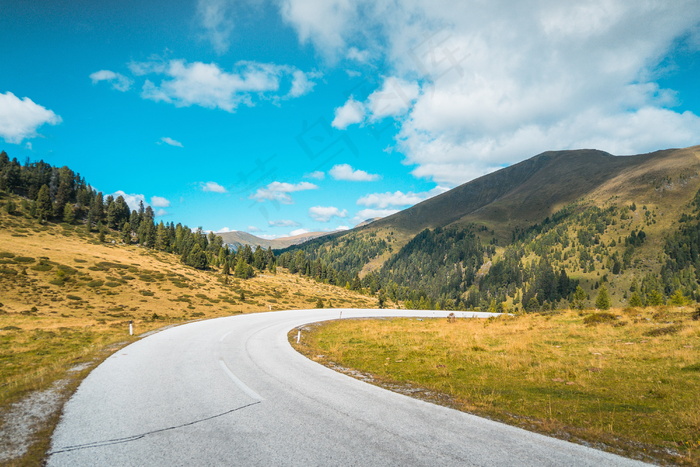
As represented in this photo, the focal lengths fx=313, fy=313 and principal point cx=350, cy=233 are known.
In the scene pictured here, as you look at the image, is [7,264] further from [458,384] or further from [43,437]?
[458,384]

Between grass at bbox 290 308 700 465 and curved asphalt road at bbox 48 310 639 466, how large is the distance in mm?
1434

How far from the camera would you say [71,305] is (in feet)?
131

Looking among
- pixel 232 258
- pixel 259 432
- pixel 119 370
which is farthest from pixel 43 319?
pixel 232 258

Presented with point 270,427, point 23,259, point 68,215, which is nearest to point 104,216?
point 68,215

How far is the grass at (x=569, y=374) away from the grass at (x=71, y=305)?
979cm

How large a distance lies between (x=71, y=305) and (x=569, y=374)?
5235cm

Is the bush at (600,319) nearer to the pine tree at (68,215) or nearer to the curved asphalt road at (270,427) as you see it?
the curved asphalt road at (270,427)

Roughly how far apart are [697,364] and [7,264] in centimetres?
7648

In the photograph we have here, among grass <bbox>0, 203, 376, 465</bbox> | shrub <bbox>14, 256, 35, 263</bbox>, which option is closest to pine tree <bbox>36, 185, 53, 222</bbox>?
grass <bbox>0, 203, 376, 465</bbox>

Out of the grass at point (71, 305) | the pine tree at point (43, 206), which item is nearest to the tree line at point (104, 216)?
the pine tree at point (43, 206)

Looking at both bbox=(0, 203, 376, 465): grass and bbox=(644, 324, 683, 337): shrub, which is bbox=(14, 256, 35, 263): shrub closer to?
bbox=(0, 203, 376, 465): grass

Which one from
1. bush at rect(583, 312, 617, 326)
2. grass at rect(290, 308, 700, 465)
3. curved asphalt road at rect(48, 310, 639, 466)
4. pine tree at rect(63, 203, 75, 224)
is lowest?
bush at rect(583, 312, 617, 326)

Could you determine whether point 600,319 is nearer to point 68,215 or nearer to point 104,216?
point 68,215

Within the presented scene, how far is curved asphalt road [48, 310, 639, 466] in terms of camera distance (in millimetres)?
5121
